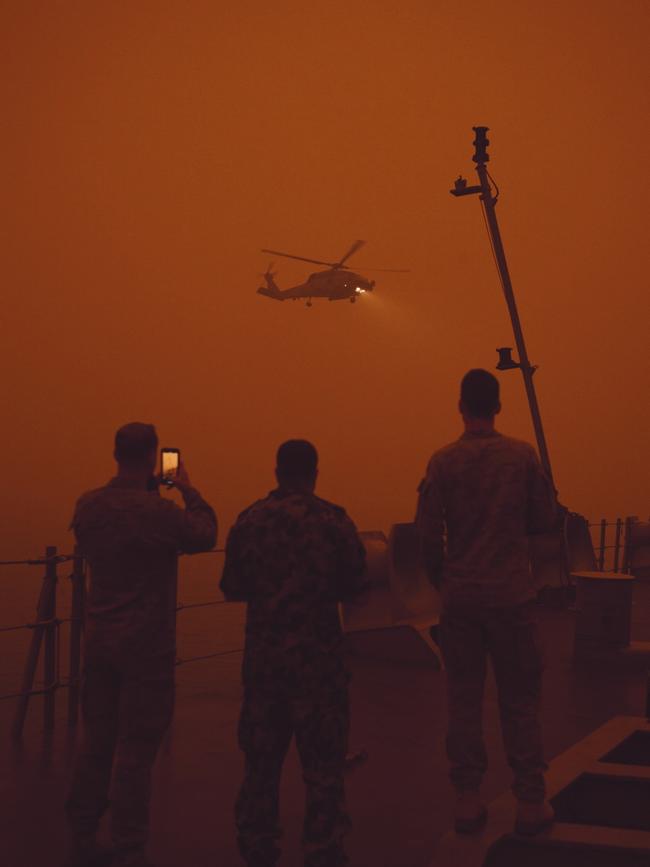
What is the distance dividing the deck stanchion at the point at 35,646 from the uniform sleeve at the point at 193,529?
2484 millimetres

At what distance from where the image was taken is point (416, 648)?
8336 millimetres

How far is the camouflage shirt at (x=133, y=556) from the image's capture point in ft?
12.2

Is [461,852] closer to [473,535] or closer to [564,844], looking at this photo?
[564,844]

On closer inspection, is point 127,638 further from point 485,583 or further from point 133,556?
point 485,583

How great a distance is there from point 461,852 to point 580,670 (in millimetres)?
4651

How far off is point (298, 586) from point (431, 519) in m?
0.69

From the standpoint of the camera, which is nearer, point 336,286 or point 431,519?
point 431,519

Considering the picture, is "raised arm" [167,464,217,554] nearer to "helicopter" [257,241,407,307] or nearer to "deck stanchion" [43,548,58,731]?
"deck stanchion" [43,548,58,731]

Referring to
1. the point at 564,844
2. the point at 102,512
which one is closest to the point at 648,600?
the point at 564,844

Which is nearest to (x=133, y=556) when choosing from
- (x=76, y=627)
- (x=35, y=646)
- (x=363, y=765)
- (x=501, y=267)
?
(x=363, y=765)

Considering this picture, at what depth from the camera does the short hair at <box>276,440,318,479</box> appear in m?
3.72

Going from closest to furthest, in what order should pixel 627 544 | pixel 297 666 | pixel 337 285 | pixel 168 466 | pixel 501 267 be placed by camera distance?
pixel 297 666 < pixel 168 466 < pixel 501 267 < pixel 627 544 < pixel 337 285

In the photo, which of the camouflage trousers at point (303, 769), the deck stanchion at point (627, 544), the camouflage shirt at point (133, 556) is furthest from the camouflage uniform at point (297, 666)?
the deck stanchion at point (627, 544)

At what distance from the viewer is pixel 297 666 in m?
3.63
